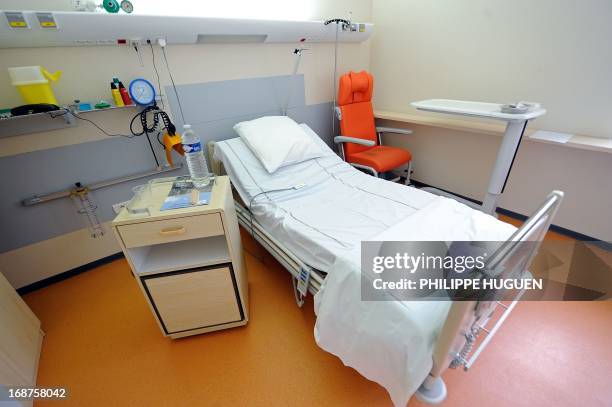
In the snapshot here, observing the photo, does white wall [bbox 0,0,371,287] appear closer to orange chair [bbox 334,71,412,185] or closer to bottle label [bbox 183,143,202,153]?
orange chair [bbox 334,71,412,185]

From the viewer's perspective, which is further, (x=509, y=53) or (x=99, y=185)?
(x=509, y=53)

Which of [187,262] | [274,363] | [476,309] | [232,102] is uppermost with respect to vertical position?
[232,102]

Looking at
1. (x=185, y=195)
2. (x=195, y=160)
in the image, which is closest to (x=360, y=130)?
(x=195, y=160)

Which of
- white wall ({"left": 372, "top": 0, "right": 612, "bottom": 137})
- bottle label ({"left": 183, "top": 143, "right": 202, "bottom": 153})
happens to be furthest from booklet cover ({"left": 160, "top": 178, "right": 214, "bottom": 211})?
white wall ({"left": 372, "top": 0, "right": 612, "bottom": 137})

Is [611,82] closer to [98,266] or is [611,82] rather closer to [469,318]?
[469,318]

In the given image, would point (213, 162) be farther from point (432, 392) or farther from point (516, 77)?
point (516, 77)

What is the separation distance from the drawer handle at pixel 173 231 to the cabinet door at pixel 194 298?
22cm

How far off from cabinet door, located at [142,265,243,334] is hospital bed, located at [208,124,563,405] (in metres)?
0.35

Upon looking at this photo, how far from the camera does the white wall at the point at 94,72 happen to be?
61.4 inches

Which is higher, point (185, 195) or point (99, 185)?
point (185, 195)

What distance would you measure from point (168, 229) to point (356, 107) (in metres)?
2.05

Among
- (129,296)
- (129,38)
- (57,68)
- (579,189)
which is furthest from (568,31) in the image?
(129,296)

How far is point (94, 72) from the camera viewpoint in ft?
5.52

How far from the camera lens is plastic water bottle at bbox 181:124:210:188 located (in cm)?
141
